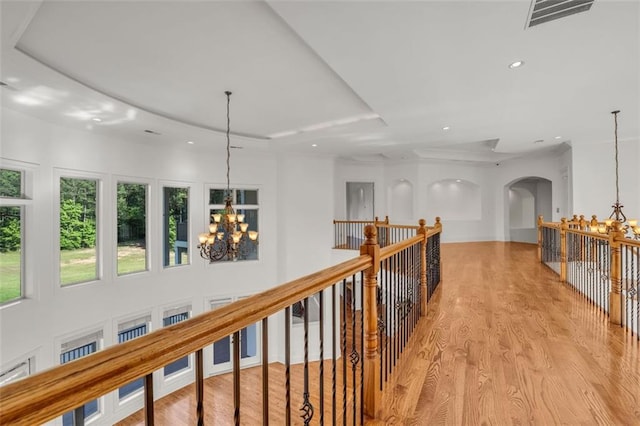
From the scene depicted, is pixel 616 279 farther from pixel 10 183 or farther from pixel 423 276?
pixel 10 183

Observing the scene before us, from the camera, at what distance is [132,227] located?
6473 mm

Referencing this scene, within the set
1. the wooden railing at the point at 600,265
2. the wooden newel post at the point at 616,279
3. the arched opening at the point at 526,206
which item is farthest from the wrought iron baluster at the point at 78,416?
the arched opening at the point at 526,206

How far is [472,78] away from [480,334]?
8.67ft

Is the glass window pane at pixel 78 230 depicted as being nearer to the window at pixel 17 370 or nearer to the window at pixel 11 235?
the window at pixel 11 235

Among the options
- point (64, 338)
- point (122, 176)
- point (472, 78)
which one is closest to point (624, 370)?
point (472, 78)

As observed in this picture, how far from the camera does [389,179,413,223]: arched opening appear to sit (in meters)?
11.8

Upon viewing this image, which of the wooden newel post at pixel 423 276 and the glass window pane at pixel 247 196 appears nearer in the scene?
the wooden newel post at pixel 423 276

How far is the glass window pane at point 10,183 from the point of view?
4388 millimetres

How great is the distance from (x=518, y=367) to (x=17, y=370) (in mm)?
6132

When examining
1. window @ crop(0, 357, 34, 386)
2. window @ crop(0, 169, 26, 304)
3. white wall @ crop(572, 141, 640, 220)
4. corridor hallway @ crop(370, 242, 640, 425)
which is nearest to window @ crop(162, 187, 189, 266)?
window @ crop(0, 169, 26, 304)

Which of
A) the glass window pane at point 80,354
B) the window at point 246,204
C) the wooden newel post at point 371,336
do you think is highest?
the window at point 246,204

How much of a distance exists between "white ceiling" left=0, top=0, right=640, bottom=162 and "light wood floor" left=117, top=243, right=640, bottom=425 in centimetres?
260

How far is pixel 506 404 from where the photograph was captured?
6.44ft

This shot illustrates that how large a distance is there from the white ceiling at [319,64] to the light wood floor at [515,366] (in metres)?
2.60
